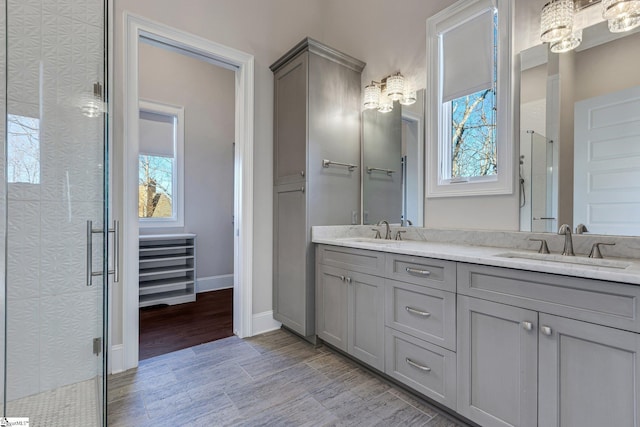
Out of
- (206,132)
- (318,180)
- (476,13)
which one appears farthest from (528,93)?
(206,132)

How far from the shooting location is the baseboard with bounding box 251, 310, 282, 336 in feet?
8.82

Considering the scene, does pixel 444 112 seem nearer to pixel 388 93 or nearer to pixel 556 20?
pixel 388 93

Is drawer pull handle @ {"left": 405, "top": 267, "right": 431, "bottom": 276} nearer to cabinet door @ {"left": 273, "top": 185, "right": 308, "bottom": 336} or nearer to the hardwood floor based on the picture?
cabinet door @ {"left": 273, "top": 185, "right": 308, "bottom": 336}

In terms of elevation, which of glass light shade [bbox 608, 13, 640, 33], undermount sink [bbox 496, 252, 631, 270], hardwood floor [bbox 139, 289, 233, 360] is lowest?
hardwood floor [bbox 139, 289, 233, 360]

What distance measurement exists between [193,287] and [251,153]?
2.09m

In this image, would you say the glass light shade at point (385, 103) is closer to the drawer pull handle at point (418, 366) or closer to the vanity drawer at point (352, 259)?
the vanity drawer at point (352, 259)

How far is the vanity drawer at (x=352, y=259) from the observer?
190 centimetres

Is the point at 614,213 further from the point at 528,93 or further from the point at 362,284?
the point at 362,284

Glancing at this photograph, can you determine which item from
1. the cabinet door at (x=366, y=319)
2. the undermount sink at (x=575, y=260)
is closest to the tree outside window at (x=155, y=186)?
the cabinet door at (x=366, y=319)

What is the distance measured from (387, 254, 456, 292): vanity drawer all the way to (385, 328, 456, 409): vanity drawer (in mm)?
330

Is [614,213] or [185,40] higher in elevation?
[185,40]

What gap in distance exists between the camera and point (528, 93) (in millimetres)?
1770

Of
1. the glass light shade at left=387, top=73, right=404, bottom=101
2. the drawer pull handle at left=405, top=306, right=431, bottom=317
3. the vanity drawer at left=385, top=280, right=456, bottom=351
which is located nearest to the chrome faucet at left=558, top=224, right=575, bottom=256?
the vanity drawer at left=385, top=280, right=456, bottom=351

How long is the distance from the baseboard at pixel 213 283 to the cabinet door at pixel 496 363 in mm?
3528
